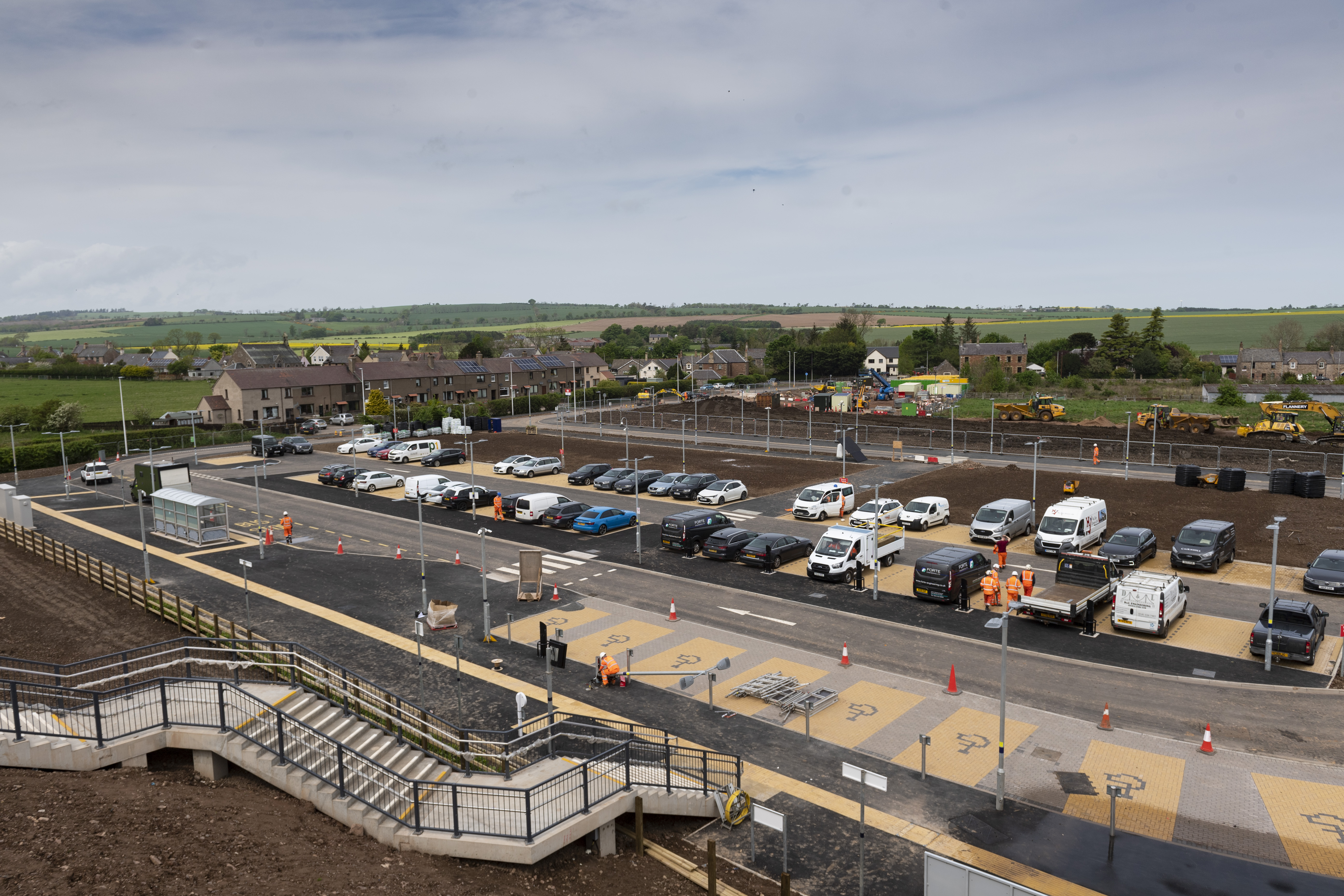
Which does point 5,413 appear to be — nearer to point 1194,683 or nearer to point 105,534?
point 105,534

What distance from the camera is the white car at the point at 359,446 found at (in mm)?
68375

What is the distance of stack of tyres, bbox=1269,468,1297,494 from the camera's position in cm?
4316

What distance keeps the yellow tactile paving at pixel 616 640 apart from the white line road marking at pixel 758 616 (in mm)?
2811

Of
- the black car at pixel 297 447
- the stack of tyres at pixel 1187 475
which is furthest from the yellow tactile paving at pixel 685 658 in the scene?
the black car at pixel 297 447

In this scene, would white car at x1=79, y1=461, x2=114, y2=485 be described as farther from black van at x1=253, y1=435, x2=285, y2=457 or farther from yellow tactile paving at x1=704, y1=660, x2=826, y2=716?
yellow tactile paving at x1=704, y1=660, x2=826, y2=716

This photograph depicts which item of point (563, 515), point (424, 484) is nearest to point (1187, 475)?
point (563, 515)

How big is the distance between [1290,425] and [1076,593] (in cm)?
4881

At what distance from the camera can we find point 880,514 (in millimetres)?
39875

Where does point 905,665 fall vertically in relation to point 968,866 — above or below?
below

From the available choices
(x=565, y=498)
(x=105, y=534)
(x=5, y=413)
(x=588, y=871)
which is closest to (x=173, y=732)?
(x=588, y=871)

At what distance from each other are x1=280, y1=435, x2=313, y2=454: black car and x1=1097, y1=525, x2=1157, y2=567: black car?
60310 mm

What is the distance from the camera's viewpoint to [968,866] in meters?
12.1

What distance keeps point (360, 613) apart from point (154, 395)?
10957cm

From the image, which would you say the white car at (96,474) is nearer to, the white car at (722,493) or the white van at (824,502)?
the white car at (722,493)
